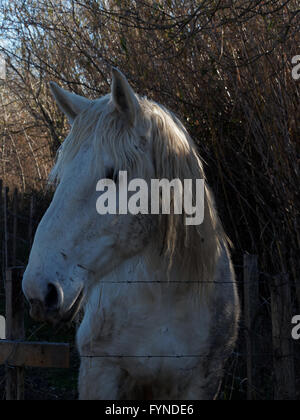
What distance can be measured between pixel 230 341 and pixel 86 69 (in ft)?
14.4

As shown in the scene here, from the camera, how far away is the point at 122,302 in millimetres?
2436

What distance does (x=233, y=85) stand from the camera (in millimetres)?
4270

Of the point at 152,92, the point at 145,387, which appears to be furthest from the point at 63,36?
the point at 145,387

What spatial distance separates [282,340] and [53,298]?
51.5 inches

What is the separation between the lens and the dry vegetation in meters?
3.85

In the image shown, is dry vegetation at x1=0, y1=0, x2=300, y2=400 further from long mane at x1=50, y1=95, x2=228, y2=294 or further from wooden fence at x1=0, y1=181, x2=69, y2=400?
wooden fence at x1=0, y1=181, x2=69, y2=400

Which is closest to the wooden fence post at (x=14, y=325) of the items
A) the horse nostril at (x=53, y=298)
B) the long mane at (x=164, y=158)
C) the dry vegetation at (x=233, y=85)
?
the long mane at (x=164, y=158)

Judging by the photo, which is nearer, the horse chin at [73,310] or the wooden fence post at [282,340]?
the horse chin at [73,310]

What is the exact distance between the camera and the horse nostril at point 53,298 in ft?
5.99

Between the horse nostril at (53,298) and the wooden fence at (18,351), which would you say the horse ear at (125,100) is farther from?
the wooden fence at (18,351)

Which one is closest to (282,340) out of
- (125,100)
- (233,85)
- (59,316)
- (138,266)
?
(138,266)

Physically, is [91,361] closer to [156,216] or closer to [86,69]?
[156,216]

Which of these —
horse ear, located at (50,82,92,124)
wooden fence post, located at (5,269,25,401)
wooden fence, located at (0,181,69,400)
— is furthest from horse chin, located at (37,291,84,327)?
horse ear, located at (50,82,92,124)

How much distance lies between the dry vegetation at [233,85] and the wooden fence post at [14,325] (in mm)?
1723
